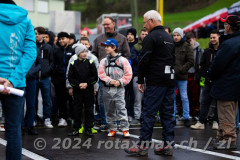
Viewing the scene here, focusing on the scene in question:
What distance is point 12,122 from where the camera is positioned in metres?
4.40

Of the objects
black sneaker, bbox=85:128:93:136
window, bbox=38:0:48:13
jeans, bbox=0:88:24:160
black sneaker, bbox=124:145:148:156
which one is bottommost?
black sneaker, bbox=85:128:93:136

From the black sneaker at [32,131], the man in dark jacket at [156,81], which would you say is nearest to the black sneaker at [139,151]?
the man in dark jacket at [156,81]

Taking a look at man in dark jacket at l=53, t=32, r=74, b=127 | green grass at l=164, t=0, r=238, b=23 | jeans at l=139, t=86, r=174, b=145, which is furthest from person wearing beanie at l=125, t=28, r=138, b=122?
green grass at l=164, t=0, r=238, b=23

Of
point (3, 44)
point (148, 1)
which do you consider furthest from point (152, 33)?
point (148, 1)

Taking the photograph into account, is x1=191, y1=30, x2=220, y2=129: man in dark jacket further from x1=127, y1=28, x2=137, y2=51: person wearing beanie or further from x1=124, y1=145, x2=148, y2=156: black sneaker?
x1=124, y1=145, x2=148, y2=156: black sneaker

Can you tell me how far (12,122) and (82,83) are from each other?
163 inches

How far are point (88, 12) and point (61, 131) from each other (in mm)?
66540

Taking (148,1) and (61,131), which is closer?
(61,131)

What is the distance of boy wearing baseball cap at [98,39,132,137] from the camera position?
8.41m

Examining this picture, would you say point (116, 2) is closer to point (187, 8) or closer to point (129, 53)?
point (187, 8)

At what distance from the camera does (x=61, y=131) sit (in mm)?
8977

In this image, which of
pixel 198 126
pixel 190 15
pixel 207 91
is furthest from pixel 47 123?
pixel 190 15

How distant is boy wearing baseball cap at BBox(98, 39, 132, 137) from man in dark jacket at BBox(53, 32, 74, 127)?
1632 millimetres

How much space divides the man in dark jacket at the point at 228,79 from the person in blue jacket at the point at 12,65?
11.9 ft
